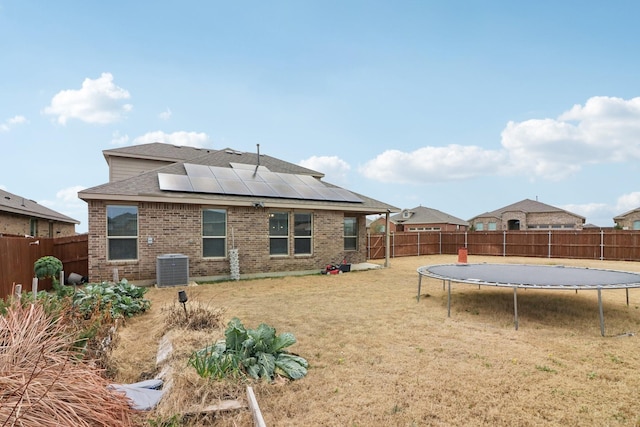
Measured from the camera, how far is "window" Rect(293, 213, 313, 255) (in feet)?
41.6

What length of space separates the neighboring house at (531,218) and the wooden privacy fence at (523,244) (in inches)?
651

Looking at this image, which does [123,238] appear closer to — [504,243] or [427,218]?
[504,243]

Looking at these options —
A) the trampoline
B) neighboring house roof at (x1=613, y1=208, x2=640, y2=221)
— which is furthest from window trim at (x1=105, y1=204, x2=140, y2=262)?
neighboring house roof at (x1=613, y1=208, x2=640, y2=221)

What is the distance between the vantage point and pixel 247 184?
1252cm

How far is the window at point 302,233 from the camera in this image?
41.6ft

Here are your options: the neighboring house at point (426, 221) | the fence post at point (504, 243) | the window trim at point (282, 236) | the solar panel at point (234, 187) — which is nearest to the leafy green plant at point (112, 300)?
the solar panel at point (234, 187)

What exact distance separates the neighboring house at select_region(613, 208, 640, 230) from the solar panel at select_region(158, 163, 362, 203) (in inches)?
1334

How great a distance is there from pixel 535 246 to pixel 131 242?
74.4ft

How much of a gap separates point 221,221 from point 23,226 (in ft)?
46.6

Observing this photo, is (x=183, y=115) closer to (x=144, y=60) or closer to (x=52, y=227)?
(x=144, y=60)

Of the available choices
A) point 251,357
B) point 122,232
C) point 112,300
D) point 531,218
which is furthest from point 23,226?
point 531,218

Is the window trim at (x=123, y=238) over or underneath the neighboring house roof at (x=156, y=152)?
underneath

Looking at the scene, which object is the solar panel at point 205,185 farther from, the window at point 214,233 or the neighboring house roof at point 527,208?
the neighboring house roof at point 527,208

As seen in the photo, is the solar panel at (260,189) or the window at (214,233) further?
the solar panel at (260,189)
